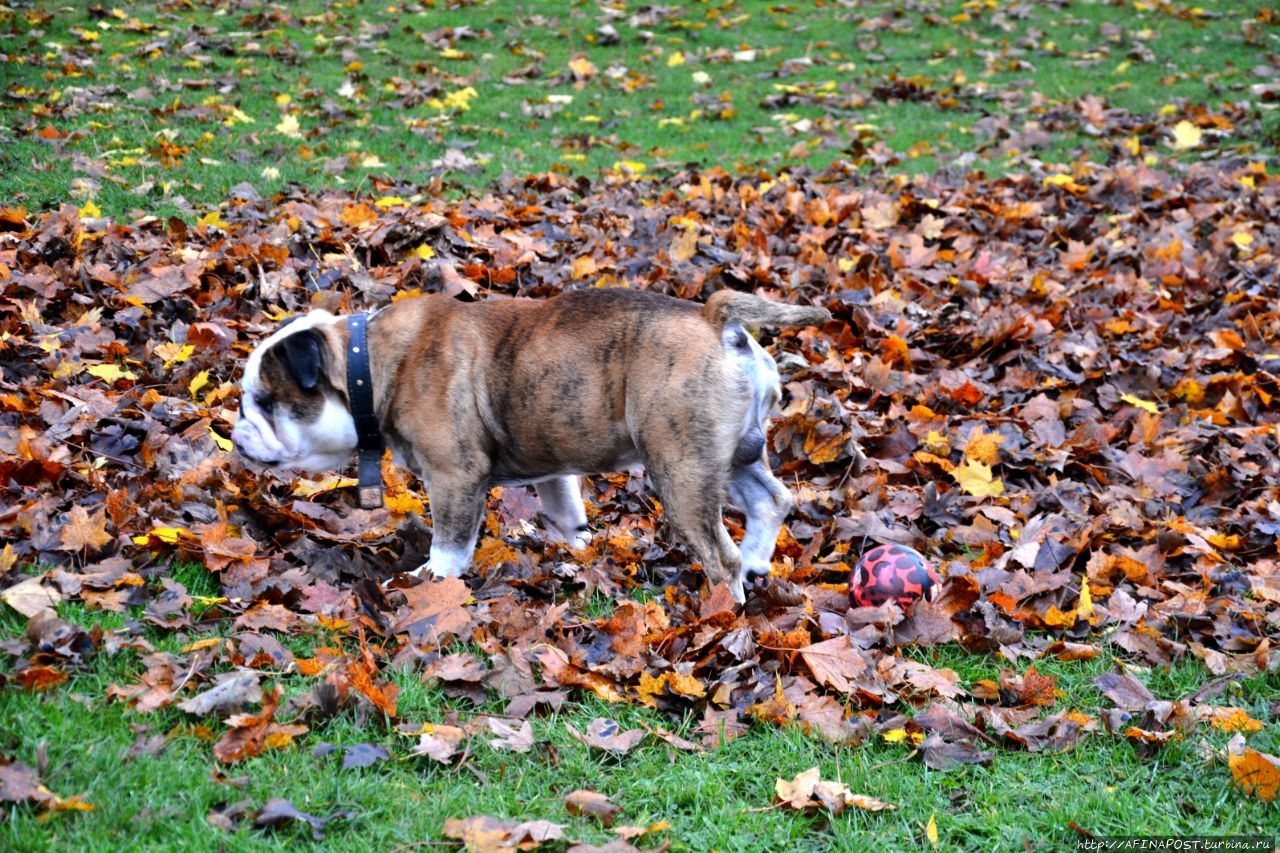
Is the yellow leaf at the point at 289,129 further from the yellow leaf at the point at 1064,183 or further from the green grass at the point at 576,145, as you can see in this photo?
the yellow leaf at the point at 1064,183

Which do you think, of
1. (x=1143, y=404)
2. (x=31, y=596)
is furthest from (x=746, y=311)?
(x=1143, y=404)

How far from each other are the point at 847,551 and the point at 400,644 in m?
2.52

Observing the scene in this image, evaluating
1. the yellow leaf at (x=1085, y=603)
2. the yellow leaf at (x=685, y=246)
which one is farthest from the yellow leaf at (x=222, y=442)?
the yellow leaf at (x=1085, y=603)

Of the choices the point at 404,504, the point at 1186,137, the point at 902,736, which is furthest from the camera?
the point at 1186,137

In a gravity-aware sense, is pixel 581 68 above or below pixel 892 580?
above

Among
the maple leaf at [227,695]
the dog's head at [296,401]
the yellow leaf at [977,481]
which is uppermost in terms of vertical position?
the dog's head at [296,401]

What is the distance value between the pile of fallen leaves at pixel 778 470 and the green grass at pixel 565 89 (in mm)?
1872

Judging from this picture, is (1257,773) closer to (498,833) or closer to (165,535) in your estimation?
(498,833)

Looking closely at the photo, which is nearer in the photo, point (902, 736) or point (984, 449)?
point (902, 736)

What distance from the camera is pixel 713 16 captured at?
781 inches

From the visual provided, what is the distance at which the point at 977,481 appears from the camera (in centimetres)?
700

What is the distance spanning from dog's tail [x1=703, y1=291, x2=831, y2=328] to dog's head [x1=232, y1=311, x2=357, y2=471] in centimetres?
185

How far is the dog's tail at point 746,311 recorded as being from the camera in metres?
5.51

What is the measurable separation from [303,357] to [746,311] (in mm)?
2097
